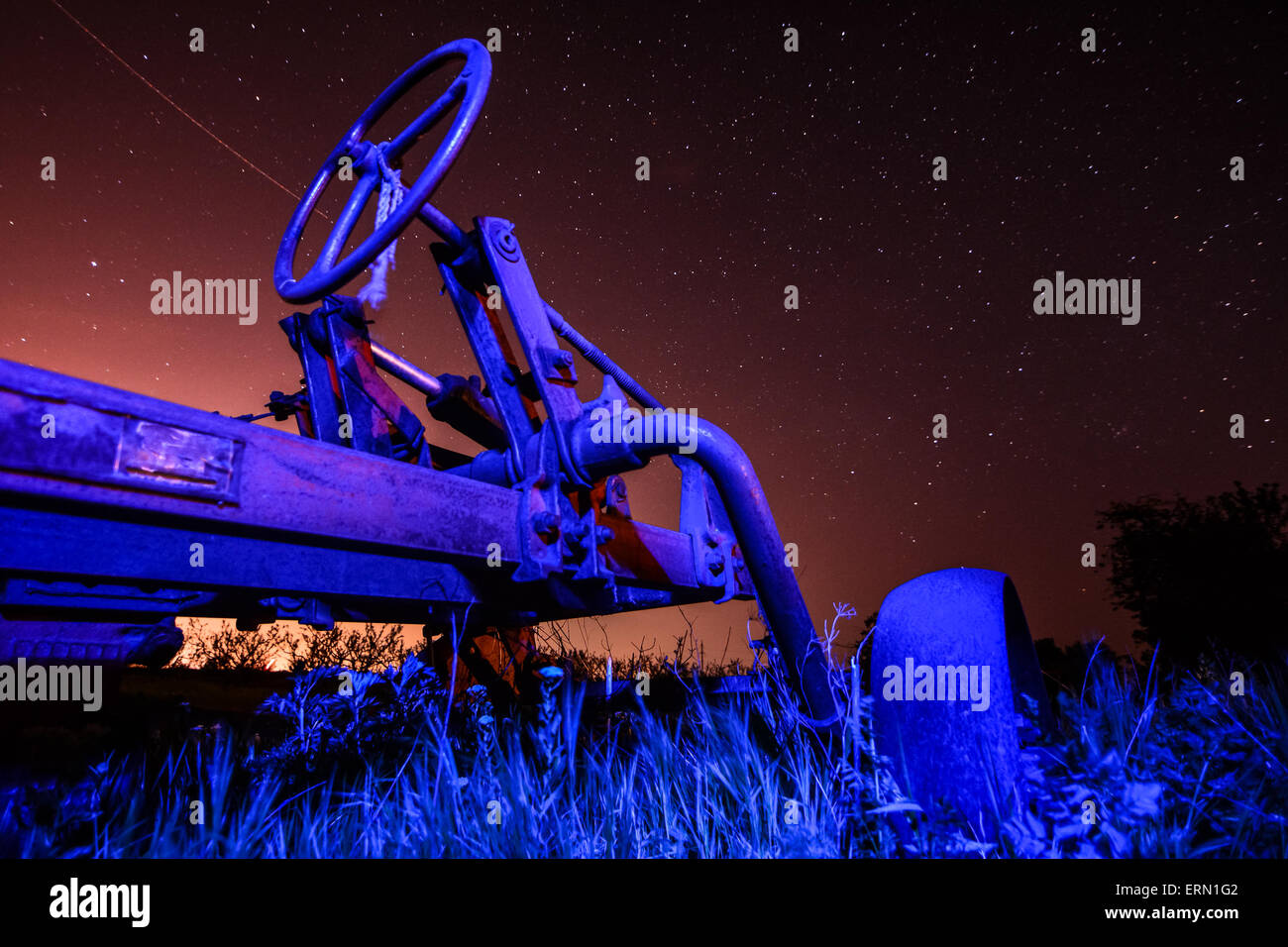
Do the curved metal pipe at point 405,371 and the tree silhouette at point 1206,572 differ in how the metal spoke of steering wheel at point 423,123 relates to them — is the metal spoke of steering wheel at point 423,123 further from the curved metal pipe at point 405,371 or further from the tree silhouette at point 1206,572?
the tree silhouette at point 1206,572

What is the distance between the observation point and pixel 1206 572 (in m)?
9.88

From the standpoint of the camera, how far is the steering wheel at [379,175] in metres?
1.91

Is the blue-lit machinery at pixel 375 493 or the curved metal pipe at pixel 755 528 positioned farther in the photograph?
the curved metal pipe at pixel 755 528

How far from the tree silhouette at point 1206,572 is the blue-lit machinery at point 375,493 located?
8960 mm

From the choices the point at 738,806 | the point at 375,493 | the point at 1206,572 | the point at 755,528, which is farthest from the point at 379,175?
the point at 1206,572

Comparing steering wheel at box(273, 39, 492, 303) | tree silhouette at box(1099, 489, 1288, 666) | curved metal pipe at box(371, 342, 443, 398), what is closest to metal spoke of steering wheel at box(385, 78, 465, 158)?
steering wheel at box(273, 39, 492, 303)

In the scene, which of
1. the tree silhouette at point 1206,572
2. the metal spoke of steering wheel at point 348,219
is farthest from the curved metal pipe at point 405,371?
the tree silhouette at point 1206,572

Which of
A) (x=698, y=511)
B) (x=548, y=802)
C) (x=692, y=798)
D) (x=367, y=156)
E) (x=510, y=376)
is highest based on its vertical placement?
(x=367, y=156)

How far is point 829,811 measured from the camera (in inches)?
65.2

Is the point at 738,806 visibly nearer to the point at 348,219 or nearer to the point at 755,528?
the point at 755,528

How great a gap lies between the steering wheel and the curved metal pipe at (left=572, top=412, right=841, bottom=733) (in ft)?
2.61
